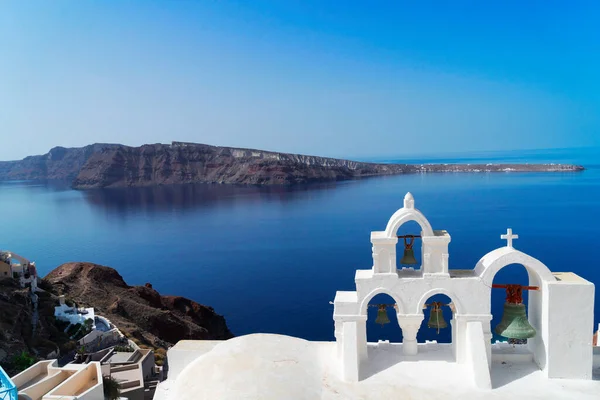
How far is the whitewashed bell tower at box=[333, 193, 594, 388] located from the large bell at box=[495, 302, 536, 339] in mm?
266

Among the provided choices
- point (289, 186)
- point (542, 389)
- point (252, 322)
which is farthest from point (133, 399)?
point (289, 186)

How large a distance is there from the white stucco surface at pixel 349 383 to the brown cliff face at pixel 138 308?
22497 millimetres

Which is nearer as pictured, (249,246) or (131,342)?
(131,342)

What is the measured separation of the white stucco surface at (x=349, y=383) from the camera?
8.55 m

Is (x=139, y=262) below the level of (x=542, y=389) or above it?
below

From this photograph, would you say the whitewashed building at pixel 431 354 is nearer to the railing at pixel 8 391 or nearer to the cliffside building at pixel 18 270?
the railing at pixel 8 391

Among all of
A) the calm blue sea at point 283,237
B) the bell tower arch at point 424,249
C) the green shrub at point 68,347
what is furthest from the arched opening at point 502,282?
the bell tower arch at point 424,249

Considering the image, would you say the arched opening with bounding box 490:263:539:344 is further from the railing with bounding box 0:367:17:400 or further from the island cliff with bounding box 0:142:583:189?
the island cliff with bounding box 0:142:583:189

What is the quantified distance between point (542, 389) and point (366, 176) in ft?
627

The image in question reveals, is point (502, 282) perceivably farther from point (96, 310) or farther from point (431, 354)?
point (431, 354)

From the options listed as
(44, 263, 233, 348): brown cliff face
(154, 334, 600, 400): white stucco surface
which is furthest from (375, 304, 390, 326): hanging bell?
(44, 263, 233, 348): brown cliff face

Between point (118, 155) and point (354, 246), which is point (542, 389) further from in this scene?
point (118, 155)

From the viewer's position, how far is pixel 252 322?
141 feet

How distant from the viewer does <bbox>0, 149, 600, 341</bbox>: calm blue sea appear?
48.0m
